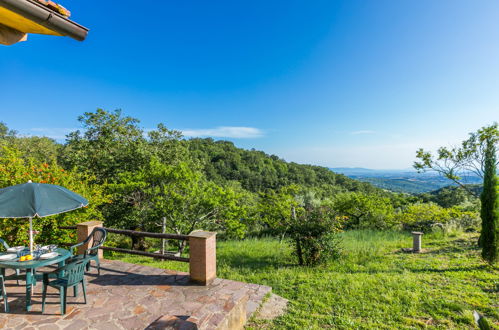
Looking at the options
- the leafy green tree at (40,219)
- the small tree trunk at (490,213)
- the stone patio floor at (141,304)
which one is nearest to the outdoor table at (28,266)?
the stone patio floor at (141,304)

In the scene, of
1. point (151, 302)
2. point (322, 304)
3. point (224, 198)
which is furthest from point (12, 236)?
point (322, 304)

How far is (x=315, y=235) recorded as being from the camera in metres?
6.43

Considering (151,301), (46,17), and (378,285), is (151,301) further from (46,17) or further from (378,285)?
(378,285)

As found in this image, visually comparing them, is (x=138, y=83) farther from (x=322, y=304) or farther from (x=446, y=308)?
(x=446, y=308)

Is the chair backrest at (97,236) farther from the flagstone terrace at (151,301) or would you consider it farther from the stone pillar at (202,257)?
the stone pillar at (202,257)

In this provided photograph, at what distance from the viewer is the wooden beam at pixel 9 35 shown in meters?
2.28

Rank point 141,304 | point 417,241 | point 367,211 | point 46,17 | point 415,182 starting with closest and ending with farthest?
point 46,17, point 141,304, point 417,241, point 367,211, point 415,182

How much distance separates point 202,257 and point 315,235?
348cm

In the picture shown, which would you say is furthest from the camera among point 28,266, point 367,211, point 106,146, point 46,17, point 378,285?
point 367,211

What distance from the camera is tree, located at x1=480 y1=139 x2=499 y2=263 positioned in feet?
21.1

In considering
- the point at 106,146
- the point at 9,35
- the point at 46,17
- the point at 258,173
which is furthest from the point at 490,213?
the point at 258,173

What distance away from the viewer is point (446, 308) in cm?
402

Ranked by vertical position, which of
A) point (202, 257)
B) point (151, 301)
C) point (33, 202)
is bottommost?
point (151, 301)

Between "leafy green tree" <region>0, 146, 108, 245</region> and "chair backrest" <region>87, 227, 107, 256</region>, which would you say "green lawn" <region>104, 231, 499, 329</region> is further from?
"leafy green tree" <region>0, 146, 108, 245</region>
